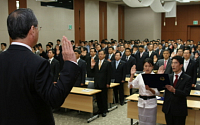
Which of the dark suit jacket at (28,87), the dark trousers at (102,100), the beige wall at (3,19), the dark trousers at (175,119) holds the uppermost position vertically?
the beige wall at (3,19)

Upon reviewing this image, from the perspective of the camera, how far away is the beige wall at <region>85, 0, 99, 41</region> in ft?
59.8

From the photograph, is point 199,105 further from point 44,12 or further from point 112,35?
point 112,35

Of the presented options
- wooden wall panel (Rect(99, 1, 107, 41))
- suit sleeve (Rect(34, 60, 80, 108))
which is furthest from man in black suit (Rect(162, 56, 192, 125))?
wooden wall panel (Rect(99, 1, 107, 41))

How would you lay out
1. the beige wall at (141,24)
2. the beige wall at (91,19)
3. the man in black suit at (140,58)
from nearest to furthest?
the man in black suit at (140,58) → the beige wall at (91,19) → the beige wall at (141,24)

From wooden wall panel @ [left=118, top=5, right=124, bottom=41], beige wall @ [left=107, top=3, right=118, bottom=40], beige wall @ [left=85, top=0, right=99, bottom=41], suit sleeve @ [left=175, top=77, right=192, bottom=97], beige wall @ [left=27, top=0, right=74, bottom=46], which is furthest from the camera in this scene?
wooden wall panel @ [left=118, top=5, right=124, bottom=41]

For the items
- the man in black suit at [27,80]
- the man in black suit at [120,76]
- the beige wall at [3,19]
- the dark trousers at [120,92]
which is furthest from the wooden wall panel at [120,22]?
the man in black suit at [27,80]

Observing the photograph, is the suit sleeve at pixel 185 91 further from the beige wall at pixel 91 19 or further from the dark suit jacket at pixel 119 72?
the beige wall at pixel 91 19

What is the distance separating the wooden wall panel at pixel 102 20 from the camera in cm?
1969

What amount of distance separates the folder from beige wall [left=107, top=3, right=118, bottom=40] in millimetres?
17474

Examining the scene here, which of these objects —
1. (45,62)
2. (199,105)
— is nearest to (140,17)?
(199,105)

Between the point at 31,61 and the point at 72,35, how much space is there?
1579cm

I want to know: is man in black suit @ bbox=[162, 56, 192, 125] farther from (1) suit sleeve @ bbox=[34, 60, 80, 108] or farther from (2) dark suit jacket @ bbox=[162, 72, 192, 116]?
(1) suit sleeve @ bbox=[34, 60, 80, 108]

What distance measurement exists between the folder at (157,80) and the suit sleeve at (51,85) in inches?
97.4

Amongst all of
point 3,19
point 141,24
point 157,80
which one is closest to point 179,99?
point 157,80
